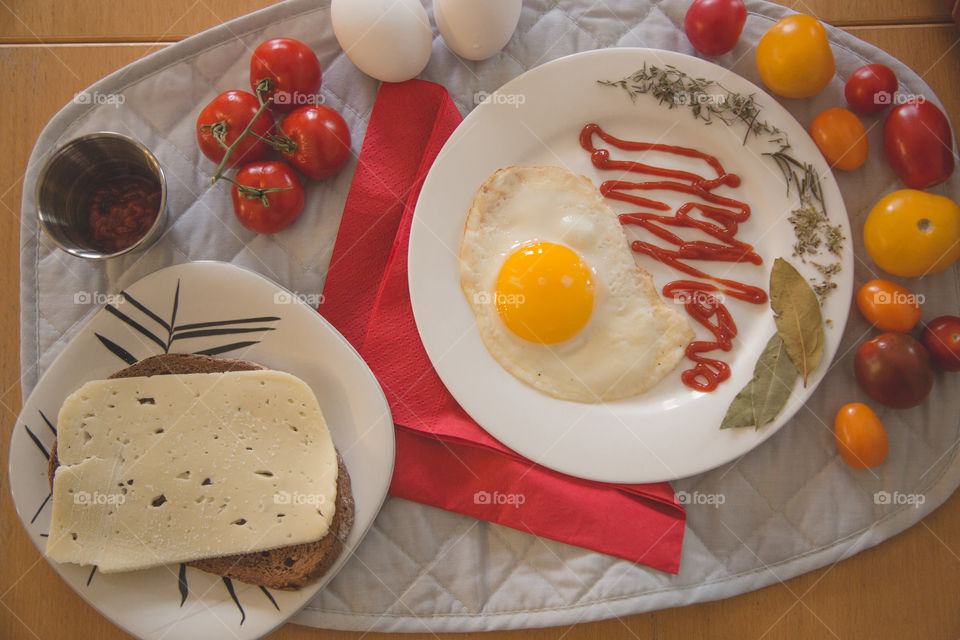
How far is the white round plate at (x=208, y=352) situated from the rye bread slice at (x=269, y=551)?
0.09 feet

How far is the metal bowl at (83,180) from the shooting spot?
1.40m

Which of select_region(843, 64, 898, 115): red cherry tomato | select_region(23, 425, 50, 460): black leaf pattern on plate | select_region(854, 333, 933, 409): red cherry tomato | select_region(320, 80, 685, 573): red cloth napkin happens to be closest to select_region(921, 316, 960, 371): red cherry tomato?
select_region(854, 333, 933, 409): red cherry tomato

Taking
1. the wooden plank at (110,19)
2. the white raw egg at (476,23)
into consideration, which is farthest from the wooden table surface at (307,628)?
the white raw egg at (476,23)

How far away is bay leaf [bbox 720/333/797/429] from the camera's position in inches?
58.2

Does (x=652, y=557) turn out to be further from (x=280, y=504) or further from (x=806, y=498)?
(x=280, y=504)

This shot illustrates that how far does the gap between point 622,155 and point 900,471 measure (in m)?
1.10

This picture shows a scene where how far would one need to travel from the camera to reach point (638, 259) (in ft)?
5.13

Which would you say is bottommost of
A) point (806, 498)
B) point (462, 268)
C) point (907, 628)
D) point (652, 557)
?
point (907, 628)

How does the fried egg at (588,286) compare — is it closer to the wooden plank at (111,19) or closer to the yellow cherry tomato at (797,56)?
the yellow cherry tomato at (797,56)

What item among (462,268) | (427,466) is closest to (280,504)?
(427,466)

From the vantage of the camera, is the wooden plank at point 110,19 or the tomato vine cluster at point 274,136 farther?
the wooden plank at point 110,19

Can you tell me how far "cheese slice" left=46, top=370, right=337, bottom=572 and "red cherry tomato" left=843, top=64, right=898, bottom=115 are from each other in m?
1.59

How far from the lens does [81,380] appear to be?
147cm

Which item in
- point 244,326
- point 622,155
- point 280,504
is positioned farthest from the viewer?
point 622,155
